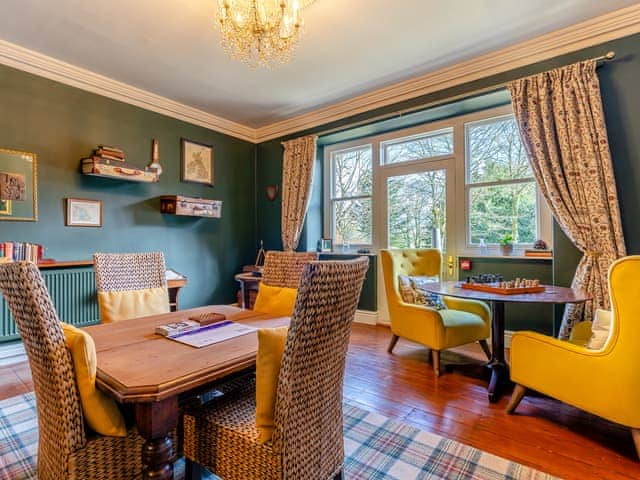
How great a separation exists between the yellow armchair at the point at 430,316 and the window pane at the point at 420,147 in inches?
54.2

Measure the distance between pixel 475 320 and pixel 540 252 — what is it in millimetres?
1027

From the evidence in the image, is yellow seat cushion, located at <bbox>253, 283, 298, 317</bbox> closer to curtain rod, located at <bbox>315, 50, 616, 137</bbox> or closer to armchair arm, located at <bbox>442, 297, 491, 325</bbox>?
armchair arm, located at <bbox>442, 297, 491, 325</bbox>

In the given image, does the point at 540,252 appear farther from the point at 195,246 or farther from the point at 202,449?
the point at 195,246

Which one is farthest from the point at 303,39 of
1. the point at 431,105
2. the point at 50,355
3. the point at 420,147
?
the point at 50,355

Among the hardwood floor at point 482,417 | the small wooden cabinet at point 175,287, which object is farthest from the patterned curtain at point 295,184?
the hardwood floor at point 482,417

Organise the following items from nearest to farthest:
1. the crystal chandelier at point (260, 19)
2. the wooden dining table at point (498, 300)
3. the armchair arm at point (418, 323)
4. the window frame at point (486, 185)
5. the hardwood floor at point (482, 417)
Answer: the hardwood floor at point (482, 417) → the wooden dining table at point (498, 300) → the crystal chandelier at point (260, 19) → the armchair arm at point (418, 323) → the window frame at point (486, 185)

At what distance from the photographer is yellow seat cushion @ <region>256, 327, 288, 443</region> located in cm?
104

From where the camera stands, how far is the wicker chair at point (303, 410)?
3.21 feet

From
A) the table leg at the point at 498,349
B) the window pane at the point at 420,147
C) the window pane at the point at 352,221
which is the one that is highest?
the window pane at the point at 420,147

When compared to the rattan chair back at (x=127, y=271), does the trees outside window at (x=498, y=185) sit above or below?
above

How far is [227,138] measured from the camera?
482 centimetres

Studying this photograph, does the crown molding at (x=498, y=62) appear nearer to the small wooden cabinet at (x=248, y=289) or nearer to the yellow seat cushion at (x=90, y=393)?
the small wooden cabinet at (x=248, y=289)

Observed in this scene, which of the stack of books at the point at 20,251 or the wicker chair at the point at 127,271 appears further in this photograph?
the stack of books at the point at 20,251

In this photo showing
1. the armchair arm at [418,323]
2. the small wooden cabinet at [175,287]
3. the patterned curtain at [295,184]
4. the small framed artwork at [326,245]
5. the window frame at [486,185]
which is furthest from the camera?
the small framed artwork at [326,245]
